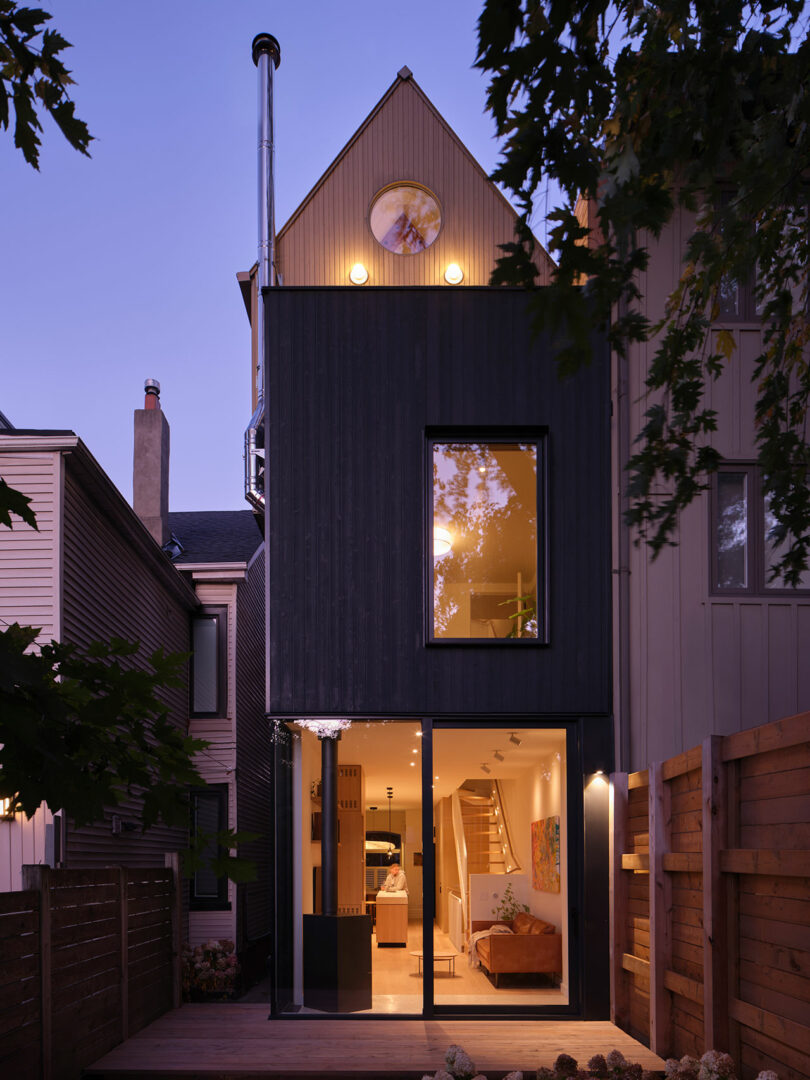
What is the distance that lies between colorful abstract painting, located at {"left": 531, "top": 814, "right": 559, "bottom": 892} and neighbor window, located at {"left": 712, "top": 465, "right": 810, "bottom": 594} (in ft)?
9.15

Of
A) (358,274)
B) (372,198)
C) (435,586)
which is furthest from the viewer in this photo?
(372,198)

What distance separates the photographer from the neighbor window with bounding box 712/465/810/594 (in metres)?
9.84

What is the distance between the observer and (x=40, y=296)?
11162cm

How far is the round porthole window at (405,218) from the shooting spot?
13.4m

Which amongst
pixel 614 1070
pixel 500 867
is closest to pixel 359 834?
pixel 500 867

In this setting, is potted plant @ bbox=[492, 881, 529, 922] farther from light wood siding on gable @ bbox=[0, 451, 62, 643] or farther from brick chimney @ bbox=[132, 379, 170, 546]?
brick chimney @ bbox=[132, 379, 170, 546]

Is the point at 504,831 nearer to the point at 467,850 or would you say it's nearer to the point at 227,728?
the point at 467,850

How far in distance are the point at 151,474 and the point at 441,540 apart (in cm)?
803

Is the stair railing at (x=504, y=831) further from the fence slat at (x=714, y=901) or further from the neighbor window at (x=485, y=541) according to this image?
the fence slat at (x=714, y=901)

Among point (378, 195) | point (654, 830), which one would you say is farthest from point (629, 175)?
point (378, 195)

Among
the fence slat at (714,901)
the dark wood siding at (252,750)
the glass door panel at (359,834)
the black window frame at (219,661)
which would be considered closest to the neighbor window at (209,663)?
the black window frame at (219,661)

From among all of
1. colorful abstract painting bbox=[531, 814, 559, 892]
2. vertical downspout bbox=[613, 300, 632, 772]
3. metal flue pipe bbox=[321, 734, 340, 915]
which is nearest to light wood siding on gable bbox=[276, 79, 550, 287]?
vertical downspout bbox=[613, 300, 632, 772]

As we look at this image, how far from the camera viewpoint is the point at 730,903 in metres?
6.25

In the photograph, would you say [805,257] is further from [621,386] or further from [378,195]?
[378,195]
